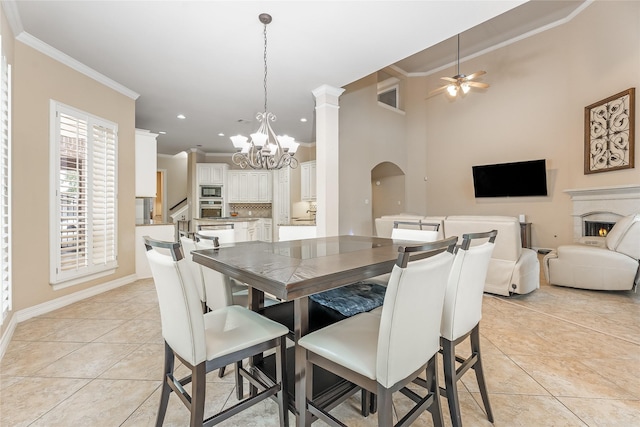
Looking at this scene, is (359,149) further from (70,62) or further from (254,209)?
(70,62)

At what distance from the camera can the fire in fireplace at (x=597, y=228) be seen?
15.4ft

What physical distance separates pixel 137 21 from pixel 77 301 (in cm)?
317

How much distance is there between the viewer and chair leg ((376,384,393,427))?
0.98 metres

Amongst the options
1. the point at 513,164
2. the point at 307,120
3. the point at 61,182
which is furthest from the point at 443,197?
the point at 61,182

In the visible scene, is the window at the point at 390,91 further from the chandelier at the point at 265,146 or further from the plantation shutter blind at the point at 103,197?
the plantation shutter blind at the point at 103,197

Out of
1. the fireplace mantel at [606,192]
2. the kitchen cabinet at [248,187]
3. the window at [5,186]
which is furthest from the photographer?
the kitchen cabinet at [248,187]

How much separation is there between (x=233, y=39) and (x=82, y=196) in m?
2.61

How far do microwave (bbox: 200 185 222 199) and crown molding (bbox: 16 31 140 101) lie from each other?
4.12m

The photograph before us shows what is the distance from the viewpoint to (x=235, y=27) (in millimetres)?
2674

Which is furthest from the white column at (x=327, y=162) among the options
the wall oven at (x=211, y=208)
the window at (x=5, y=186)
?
the wall oven at (x=211, y=208)

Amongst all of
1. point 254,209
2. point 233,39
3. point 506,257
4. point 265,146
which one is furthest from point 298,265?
point 254,209

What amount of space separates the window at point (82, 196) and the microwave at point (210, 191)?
4.28m

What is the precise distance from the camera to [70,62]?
3.21 meters

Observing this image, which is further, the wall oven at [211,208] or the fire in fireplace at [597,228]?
the wall oven at [211,208]
